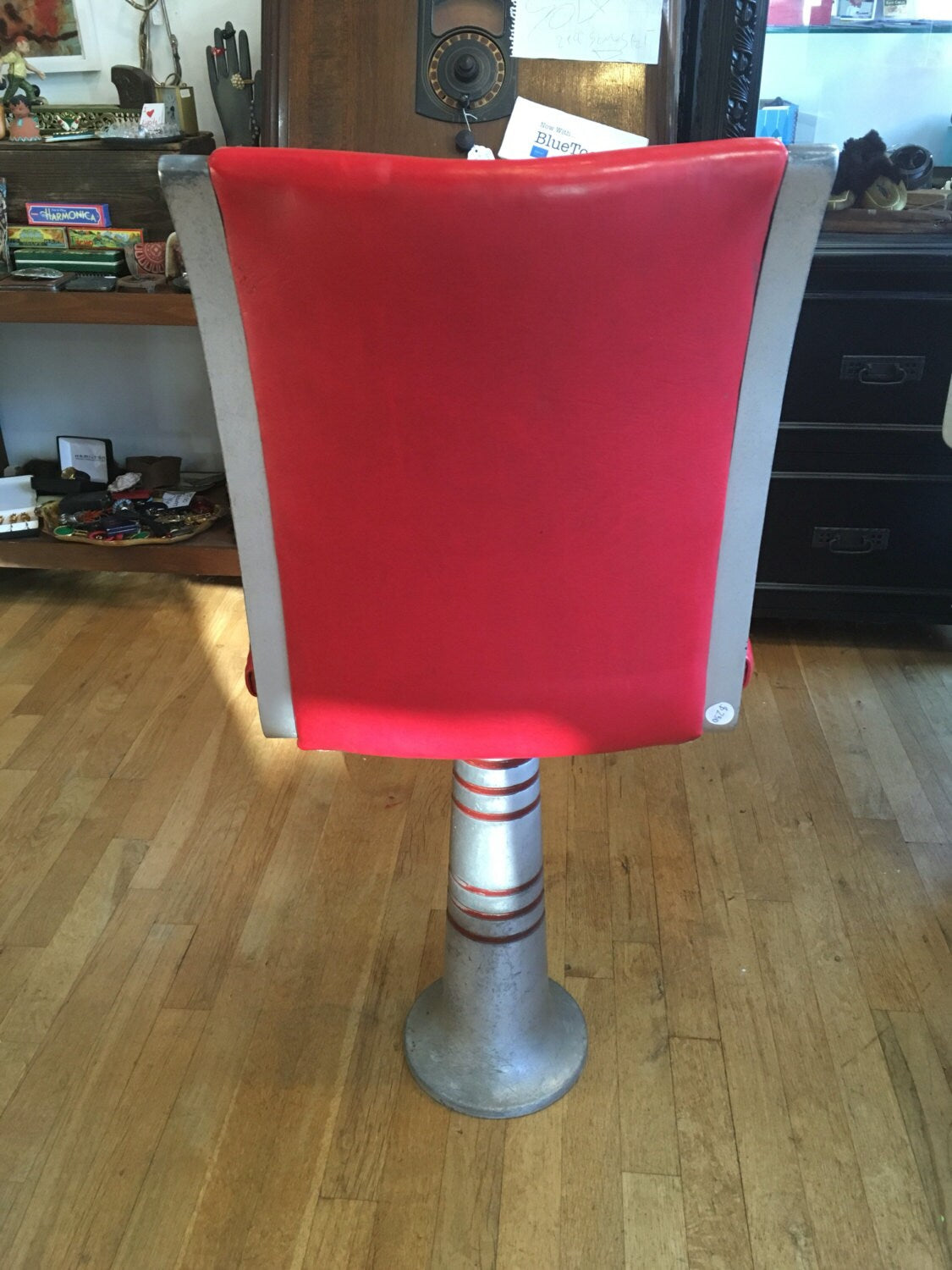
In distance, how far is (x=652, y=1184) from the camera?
3.64 feet

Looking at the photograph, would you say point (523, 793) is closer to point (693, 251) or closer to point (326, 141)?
point (693, 251)

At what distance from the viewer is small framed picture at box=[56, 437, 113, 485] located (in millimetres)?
2455

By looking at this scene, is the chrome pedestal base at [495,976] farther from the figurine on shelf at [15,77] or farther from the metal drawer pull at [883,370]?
the figurine on shelf at [15,77]

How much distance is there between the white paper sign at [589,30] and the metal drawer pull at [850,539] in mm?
902

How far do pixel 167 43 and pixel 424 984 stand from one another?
194cm

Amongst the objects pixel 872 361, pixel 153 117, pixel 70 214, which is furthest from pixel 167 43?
pixel 872 361

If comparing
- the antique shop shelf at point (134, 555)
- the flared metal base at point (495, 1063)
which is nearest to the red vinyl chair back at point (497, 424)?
the flared metal base at point (495, 1063)

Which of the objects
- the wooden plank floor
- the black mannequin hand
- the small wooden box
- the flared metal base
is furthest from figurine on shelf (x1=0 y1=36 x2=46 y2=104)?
the flared metal base

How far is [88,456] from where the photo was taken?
2473 millimetres

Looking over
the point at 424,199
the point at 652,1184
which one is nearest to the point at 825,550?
the point at 652,1184

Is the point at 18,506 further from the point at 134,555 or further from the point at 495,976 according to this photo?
the point at 495,976

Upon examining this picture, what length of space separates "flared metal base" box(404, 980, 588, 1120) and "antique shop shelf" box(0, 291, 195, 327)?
136 centimetres

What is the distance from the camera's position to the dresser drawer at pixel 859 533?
200 centimetres

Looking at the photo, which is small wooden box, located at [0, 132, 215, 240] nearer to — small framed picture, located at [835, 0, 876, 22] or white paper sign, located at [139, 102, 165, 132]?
white paper sign, located at [139, 102, 165, 132]
